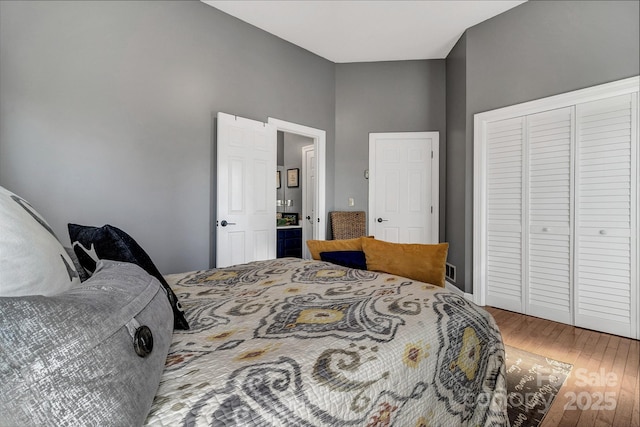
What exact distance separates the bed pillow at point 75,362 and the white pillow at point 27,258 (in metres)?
0.10

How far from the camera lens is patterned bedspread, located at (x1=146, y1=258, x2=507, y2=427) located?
22.8 inches

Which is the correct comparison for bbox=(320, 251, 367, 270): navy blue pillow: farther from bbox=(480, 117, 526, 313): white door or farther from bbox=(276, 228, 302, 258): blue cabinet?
bbox=(276, 228, 302, 258): blue cabinet

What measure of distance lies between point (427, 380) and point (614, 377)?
194 cm

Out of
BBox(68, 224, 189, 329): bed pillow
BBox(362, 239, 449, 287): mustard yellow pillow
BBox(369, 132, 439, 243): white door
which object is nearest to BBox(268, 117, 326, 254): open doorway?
BBox(369, 132, 439, 243): white door

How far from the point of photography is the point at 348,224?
4.30 meters

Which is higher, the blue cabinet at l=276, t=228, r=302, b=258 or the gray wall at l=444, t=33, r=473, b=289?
the gray wall at l=444, t=33, r=473, b=289

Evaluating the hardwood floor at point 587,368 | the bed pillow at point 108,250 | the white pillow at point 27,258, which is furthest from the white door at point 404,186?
the white pillow at point 27,258

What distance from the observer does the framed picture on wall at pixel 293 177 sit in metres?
5.58

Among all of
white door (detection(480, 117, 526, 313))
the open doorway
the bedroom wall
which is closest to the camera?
the bedroom wall

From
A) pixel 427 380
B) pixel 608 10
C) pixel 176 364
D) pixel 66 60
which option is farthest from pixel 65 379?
pixel 608 10

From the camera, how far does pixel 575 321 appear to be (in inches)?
107

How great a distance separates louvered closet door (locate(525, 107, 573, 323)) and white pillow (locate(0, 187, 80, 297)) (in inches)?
140

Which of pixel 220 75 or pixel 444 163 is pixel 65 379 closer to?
pixel 220 75

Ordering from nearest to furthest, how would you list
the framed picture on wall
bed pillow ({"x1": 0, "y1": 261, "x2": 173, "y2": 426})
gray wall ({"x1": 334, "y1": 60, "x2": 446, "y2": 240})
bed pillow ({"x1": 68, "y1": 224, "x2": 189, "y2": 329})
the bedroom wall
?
bed pillow ({"x1": 0, "y1": 261, "x2": 173, "y2": 426}), bed pillow ({"x1": 68, "y1": 224, "x2": 189, "y2": 329}), the bedroom wall, gray wall ({"x1": 334, "y1": 60, "x2": 446, "y2": 240}), the framed picture on wall
